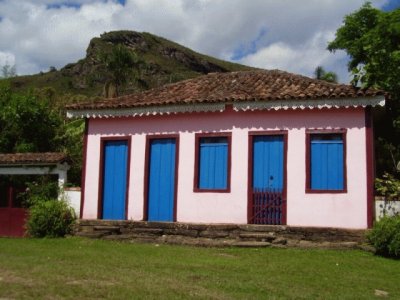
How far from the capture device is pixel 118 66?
35969 millimetres

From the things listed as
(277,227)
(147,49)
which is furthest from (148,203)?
(147,49)

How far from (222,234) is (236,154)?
1985mm

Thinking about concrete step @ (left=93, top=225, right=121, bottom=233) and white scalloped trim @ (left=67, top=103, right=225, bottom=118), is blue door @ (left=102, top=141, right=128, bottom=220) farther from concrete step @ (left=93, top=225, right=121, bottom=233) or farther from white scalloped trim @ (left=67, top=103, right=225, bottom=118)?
white scalloped trim @ (left=67, top=103, right=225, bottom=118)

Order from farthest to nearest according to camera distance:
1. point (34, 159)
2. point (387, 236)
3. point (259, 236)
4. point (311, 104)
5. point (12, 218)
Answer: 1. point (12, 218)
2. point (34, 159)
3. point (311, 104)
4. point (259, 236)
5. point (387, 236)

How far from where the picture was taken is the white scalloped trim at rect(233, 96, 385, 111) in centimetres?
1182

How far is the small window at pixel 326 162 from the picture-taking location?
12305 mm

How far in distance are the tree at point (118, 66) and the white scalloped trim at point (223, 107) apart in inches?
844

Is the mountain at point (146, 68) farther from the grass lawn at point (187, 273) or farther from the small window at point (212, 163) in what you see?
the grass lawn at point (187, 273)

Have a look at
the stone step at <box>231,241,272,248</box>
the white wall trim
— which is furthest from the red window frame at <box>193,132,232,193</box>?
the white wall trim

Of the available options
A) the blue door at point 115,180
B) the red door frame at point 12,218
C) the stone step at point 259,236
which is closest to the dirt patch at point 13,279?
the stone step at point 259,236

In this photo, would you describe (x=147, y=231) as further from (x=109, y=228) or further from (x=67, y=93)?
(x=67, y=93)

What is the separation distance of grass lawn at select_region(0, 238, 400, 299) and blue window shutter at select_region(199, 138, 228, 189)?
81.0 inches

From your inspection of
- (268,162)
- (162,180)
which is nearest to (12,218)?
(162,180)

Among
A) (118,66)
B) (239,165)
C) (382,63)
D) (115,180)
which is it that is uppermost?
(118,66)
